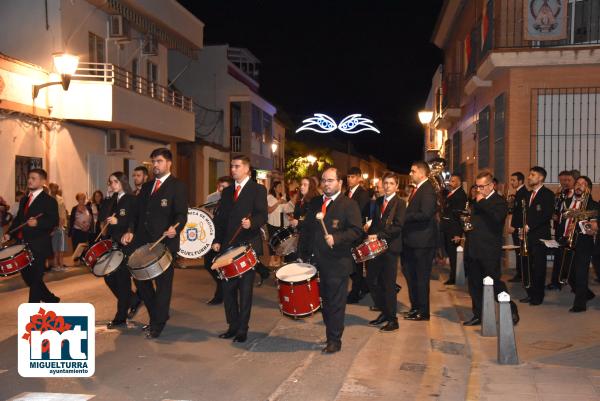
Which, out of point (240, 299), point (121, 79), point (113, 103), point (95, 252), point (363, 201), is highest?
point (121, 79)

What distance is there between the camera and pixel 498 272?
9.07 m

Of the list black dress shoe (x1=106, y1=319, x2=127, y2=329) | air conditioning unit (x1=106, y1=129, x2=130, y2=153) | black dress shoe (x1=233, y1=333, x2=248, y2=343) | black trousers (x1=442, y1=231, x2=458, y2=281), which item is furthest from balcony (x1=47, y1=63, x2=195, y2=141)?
black dress shoe (x1=233, y1=333, x2=248, y2=343)

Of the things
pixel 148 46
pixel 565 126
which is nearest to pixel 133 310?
pixel 565 126

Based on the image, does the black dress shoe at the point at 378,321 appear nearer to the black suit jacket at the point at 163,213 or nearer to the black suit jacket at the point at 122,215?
the black suit jacket at the point at 163,213

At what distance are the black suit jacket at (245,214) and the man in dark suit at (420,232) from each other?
6.54ft

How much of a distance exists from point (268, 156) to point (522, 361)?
40414 mm

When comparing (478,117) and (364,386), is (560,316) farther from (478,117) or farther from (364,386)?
(478,117)

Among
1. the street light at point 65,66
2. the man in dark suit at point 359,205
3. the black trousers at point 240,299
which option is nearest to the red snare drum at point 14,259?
the black trousers at point 240,299

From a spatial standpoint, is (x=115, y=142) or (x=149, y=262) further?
(x=115, y=142)

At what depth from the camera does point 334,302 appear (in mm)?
7715

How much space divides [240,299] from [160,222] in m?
1.28

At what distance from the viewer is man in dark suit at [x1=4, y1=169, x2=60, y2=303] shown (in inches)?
377

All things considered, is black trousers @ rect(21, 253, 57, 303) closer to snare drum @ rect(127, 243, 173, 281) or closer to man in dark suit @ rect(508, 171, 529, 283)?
snare drum @ rect(127, 243, 173, 281)

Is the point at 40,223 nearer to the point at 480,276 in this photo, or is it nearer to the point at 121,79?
the point at 480,276
